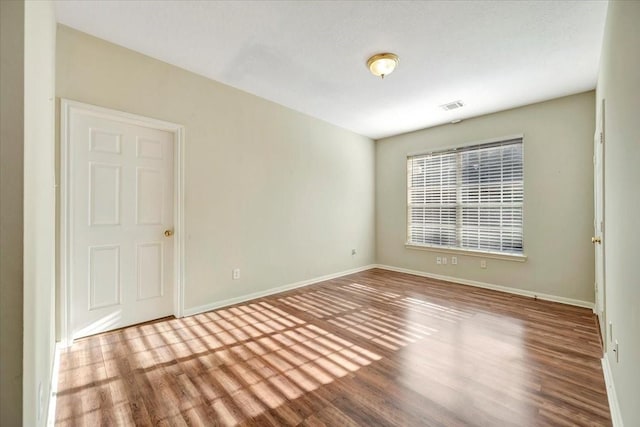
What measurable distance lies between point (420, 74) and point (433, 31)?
2.44ft

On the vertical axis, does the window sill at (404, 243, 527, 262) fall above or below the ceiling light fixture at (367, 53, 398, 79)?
below

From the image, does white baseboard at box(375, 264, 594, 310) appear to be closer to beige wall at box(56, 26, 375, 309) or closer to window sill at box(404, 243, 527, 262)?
window sill at box(404, 243, 527, 262)

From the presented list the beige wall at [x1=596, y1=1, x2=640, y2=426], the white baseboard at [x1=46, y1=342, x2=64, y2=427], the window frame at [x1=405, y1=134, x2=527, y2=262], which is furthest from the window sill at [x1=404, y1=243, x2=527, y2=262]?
the white baseboard at [x1=46, y1=342, x2=64, y2=427]

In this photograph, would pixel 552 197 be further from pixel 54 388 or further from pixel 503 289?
pixel 54 388

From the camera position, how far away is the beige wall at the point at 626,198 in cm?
118

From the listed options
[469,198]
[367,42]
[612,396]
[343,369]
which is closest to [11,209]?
[343,369]

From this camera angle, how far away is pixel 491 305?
3529 mm

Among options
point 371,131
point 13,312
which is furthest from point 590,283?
point 13,312

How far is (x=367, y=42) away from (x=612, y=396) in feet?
10.3

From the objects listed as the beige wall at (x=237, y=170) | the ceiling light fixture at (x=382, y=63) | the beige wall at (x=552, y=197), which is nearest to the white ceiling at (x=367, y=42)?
the ceiling light fixture at (x=382, y=63)

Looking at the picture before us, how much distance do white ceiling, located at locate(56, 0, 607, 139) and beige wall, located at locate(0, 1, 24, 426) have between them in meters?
1.65

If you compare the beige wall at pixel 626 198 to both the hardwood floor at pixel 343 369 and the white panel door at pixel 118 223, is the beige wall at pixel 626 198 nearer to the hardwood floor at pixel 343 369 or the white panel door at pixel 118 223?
the hardwood floor at pixel 343 369

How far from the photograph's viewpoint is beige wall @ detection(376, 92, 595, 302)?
3.53 meters

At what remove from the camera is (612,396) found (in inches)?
67.0
